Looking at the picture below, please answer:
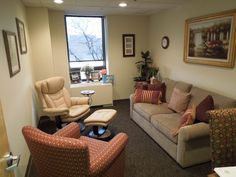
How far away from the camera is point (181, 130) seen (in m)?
2.28

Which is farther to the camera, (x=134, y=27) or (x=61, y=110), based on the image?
(x=134, y=27)

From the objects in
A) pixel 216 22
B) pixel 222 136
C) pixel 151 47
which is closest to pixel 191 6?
pixel 216 22

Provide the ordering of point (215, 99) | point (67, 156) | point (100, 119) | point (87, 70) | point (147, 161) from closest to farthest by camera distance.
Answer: point (67, 156)
point (147, 161)
point (215, 99)
point (100, 119)
point (87, 70)

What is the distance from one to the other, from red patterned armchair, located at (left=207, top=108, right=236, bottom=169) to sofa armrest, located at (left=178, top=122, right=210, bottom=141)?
2.32ft

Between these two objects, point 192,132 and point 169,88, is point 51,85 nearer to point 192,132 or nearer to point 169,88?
point 169,88

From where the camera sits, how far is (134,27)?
500 cm

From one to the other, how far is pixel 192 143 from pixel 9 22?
8.86 ft

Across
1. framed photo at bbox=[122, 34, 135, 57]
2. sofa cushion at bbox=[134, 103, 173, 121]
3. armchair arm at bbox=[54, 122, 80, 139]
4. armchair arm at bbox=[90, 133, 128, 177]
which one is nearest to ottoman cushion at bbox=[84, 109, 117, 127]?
sofa cushion at bbox=[134, 103, 173, 121]

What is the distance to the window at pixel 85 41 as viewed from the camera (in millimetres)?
4711

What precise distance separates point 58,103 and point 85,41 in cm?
209

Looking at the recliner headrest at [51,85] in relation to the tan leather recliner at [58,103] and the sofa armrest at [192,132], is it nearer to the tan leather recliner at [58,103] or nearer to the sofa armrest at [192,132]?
the tan leather recliner at [58,103]

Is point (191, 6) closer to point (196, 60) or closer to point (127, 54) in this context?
point (196, 60)

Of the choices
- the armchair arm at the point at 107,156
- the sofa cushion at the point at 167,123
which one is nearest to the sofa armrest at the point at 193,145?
the sofa cushion at the point at 167,123

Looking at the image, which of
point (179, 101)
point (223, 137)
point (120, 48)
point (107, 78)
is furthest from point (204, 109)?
point (120, 48)
